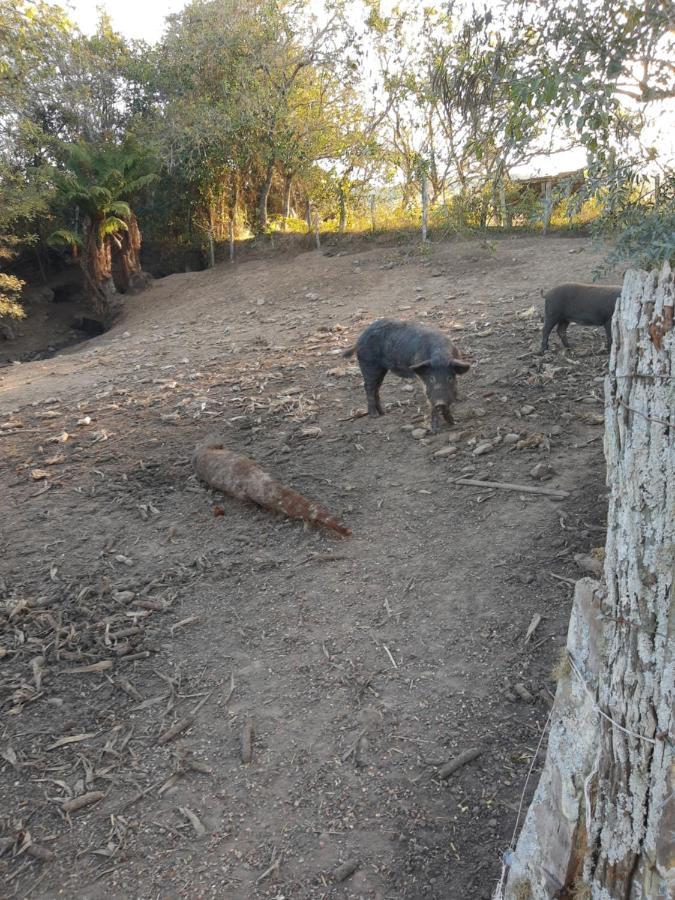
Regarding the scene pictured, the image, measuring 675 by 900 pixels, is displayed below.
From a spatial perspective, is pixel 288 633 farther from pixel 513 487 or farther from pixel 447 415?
pixel 447 415

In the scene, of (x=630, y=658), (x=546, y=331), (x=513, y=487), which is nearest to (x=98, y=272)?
(x=546, y=331)

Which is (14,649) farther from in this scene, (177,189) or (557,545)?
(177,189)

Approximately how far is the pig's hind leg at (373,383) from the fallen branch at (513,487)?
2073 mm

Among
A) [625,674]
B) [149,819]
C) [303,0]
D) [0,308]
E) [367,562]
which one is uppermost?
[303,0]

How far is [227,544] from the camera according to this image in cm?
628

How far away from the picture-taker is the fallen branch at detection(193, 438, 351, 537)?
6.28 meters

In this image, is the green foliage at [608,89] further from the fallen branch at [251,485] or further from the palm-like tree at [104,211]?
the palm-like tree at [104,211]

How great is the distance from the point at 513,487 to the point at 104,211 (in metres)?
16.9

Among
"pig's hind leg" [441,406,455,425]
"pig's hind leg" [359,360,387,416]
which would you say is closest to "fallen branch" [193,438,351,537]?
"pig's hind leg" [359,360,387,416]

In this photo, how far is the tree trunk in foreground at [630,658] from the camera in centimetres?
225

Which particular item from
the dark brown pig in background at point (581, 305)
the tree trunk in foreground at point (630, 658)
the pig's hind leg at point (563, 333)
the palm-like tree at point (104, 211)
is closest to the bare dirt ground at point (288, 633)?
the pig's hind leg at point (563, 333)

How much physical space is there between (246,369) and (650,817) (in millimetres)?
9434

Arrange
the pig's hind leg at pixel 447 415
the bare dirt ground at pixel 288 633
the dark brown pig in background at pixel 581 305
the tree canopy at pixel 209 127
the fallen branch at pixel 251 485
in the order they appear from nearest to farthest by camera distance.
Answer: the bare dirt ground at pixel 288 633, the fallen branch at pixel 251 485, the pig's hind leg at pixel 447 415, the dark brown pig in background at pixel 581 305, the tree canopy at pixel 209 127

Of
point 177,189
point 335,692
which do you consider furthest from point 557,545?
point 177,189
